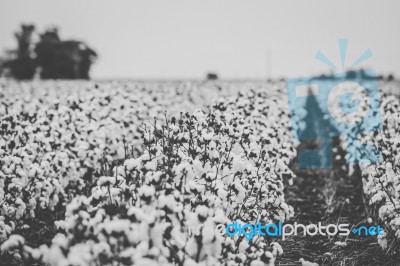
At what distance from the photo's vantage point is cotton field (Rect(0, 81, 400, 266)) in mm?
2527

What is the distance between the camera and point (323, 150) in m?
8.98

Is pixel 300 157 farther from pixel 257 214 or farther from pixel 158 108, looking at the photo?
pixel 257 214

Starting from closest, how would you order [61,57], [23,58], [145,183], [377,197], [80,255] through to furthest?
[80,255] < [145,183] < [377,197] < [61,57] < [23,58]

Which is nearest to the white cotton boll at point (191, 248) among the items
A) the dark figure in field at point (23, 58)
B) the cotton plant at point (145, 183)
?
the cotton plant at point (145, 183)

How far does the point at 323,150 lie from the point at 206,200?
6760 mm

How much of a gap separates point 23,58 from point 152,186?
158ft

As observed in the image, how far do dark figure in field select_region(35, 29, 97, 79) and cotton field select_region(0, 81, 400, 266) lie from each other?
3513 centimetres

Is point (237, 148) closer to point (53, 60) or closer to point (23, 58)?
point (53, 60)

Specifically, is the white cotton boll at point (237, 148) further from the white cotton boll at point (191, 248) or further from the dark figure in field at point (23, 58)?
the dark figure in field at point (23, 58)

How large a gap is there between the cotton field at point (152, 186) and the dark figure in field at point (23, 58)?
39.1 m

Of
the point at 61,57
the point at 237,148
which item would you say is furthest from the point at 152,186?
the point at 61,57

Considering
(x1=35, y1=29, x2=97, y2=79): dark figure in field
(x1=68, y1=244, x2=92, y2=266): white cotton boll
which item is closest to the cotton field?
(x1=68, y1=244, x2=92, y2=266): white cotton boll

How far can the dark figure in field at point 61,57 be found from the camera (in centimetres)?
4134

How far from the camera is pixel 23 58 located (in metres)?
44.4
